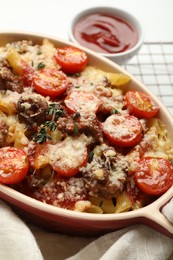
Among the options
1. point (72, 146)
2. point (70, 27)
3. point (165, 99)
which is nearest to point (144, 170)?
point (72, 146)

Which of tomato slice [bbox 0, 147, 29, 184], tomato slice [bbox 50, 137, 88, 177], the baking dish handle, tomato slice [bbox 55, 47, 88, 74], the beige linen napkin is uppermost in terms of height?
tomato slice [bbox 55, 47, 88, 74]

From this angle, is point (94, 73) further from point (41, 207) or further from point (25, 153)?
point (41, 207)

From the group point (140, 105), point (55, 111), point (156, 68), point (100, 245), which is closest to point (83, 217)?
point (100, 245)

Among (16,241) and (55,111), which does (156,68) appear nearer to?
(55,111)

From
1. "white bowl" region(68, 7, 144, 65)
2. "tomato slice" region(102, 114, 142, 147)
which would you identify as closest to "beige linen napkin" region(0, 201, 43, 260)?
"tomato slice" region(102, 114, 142, 147)

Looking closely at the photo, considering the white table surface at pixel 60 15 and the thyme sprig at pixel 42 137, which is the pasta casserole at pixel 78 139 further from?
the white table surface at pixel 60 15

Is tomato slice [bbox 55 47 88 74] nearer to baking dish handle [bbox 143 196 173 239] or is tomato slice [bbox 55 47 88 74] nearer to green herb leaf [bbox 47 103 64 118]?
green herb leaf [bbox 47 103 64 118]

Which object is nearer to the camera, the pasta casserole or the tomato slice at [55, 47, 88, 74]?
the pasta casserole

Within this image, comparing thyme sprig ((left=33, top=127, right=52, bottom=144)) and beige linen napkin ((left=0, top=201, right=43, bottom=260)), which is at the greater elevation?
thyme sprig ((left=33, top=127, right=52, bottom=144))
